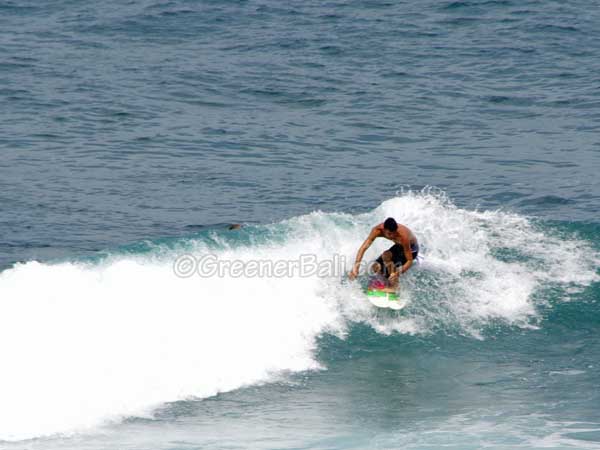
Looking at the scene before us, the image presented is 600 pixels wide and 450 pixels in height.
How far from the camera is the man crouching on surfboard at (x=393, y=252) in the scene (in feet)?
49.2

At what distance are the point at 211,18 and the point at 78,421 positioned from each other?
72.5 ft

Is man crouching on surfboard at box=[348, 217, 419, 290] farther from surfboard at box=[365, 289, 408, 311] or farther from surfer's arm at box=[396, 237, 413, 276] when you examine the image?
surfboard at box=[365, 289, 408, 311]

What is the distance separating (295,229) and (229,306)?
2258 mm

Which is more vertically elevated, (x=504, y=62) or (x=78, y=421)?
(x=504, y=62)

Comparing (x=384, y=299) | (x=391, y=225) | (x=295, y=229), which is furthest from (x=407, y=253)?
(x=295, y=229)

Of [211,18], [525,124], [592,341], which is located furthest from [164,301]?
[211,18]

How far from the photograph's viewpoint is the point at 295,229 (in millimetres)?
17078

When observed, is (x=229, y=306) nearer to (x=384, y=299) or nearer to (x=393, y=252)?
(x=384, y=299)

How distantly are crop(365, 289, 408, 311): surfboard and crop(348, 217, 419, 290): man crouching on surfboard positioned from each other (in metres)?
0.15

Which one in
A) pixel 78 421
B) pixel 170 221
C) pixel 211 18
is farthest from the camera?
pixel 211 18

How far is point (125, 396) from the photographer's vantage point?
1314 cm

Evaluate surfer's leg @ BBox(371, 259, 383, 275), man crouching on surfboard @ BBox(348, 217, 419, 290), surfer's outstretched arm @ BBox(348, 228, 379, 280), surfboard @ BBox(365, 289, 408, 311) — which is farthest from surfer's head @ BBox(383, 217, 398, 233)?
surfboard @ BBox(365, 289, 408, 311)

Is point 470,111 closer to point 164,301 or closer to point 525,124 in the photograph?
point 525,124

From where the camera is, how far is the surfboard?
15234mm
